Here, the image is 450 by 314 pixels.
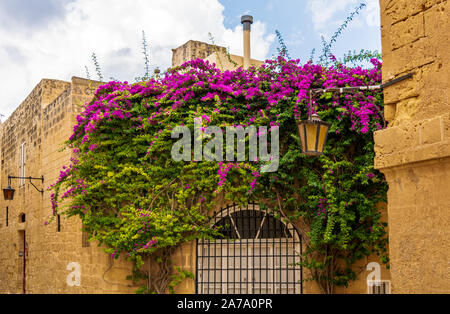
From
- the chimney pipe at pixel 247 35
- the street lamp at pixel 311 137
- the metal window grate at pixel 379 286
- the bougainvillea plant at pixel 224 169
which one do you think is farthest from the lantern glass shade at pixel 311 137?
the chimney pipe at pixel 247 35

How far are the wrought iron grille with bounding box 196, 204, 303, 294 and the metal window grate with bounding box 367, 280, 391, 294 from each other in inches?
43.3

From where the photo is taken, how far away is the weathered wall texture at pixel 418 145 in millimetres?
3854

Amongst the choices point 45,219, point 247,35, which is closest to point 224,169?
point 247,35

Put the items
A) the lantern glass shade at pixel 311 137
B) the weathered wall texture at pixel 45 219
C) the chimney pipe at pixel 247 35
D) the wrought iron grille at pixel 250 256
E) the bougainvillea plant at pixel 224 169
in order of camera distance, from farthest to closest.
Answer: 1. the chimney pipe at pixel 247 35
2. the weathered wall texture at pixel 45 219
3. the wrought iron grille at pixel 250 256
4. the bougainvillea plant at pixel 224 169
5. the lantern glass shade at pixel 311 137

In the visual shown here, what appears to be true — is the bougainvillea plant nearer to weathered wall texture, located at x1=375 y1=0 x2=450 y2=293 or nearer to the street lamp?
the street lamp

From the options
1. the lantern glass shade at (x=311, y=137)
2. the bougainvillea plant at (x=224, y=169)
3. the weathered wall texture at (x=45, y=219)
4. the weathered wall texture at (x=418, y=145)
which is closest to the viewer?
the weathered wall texture at (x=418, y=145)

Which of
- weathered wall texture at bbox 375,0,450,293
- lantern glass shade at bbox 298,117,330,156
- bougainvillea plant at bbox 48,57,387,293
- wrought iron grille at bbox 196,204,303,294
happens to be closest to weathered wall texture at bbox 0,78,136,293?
bougainvillea plant at bbox 48,57,387,293

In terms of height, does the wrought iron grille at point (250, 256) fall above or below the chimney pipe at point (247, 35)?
below

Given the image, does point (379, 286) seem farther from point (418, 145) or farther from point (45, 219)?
point (45, 219)

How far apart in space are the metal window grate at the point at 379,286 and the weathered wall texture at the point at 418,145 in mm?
4306

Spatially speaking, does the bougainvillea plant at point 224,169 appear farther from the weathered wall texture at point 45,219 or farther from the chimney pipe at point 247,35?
the chimney pipe at point 247,35

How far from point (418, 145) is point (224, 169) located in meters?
5.03

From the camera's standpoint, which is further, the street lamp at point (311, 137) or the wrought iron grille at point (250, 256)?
the wrought iron grille at point (250, 256)
